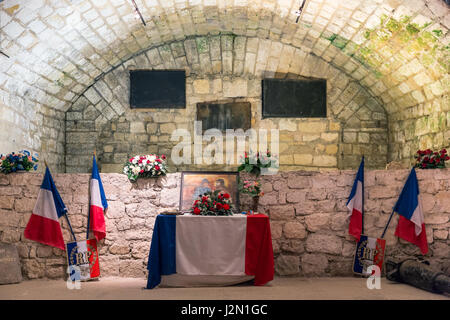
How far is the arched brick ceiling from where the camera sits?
4977 millimetres

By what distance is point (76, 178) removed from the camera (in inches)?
193

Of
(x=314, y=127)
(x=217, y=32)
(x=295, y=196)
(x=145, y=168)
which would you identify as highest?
(x=217, y=32)

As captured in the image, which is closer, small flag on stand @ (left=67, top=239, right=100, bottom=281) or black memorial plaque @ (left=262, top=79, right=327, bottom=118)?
small flag on stand @ (left=67, top=239, right=100, bottom=281)

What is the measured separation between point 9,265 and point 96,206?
3.87 ft

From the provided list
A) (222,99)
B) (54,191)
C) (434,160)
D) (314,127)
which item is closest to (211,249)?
(54,191)

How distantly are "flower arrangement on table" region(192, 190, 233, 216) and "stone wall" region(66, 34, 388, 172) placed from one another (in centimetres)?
274

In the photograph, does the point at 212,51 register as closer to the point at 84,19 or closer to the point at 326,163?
the point at 84,19

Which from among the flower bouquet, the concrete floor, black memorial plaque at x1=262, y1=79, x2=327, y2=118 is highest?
black memorial plaque at x1=262, y1=79, x2=327, y2=118

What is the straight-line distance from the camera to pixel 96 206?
188 inches

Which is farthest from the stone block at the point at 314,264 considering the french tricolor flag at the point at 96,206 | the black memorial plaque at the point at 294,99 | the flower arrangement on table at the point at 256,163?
the black memorial plaque at the point at 294,99

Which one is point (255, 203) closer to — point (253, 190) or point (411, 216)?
point (253, 190)

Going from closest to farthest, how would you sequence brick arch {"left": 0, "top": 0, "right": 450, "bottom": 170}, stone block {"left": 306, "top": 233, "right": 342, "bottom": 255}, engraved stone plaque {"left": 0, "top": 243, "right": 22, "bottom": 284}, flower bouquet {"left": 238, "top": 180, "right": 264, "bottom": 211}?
1. engraved stone plaque {"left": 0, "top": 243, "right": 22, "bottom": 284}
2. flower bouquet {"left": 238, "top": 180, "right": 264, "bottom": 211}
3. stone block {"left": 306, "top": 233, "right": 342, "bottom": 255}
4. brick arch {"left": 0, "top": 0, "right": 450, "bottom": 170}

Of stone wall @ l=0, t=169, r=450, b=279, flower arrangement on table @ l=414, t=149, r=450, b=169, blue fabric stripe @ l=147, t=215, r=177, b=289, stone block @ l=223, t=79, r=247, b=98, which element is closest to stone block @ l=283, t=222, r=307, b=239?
stone wall @ l=0, t=169, r=450, b=279

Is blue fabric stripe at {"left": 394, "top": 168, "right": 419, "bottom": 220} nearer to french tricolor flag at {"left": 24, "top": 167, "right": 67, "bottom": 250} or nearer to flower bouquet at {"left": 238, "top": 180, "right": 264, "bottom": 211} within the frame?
flower bouquet at {"left": 238, "top": 180, "right": 264, "bottom": 211}
